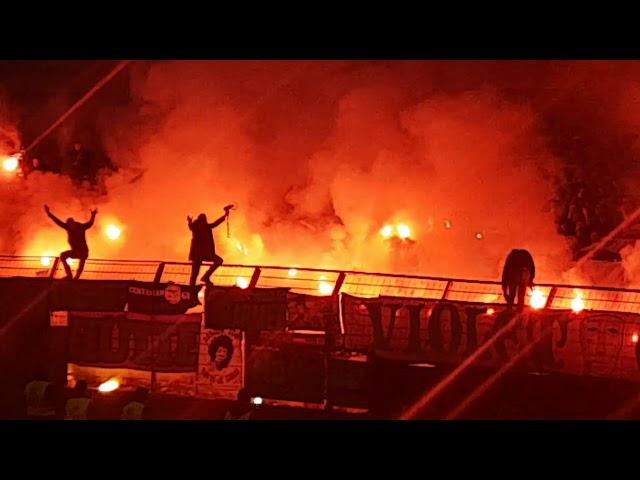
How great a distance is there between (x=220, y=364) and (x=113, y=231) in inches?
179

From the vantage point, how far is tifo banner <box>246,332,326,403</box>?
7145 millimetres

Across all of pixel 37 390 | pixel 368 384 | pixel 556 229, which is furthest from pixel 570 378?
pixel 37 390

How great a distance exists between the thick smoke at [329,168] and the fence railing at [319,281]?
59 cm

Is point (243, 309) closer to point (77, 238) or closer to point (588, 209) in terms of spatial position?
point (77, 238)

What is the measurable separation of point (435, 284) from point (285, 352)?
3.21 metres

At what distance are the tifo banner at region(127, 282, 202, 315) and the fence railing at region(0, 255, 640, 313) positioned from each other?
2.27ft

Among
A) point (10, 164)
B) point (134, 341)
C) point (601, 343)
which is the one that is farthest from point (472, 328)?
point (10, 164)

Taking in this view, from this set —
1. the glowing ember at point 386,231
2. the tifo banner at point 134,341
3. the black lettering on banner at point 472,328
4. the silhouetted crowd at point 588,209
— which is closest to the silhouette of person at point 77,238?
the tifo banner at point 134,341

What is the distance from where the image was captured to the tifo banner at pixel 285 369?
7145 mm

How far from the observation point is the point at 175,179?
1130cm

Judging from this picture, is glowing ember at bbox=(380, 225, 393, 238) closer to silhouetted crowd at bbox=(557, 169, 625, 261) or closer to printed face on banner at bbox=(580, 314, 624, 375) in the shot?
silhouetted crowd at bbox=(557, 169, 625, 261)

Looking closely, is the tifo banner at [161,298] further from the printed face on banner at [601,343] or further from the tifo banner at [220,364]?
the printed face on banner at [601,343]

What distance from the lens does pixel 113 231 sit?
11180mm

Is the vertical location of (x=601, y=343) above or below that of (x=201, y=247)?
below
